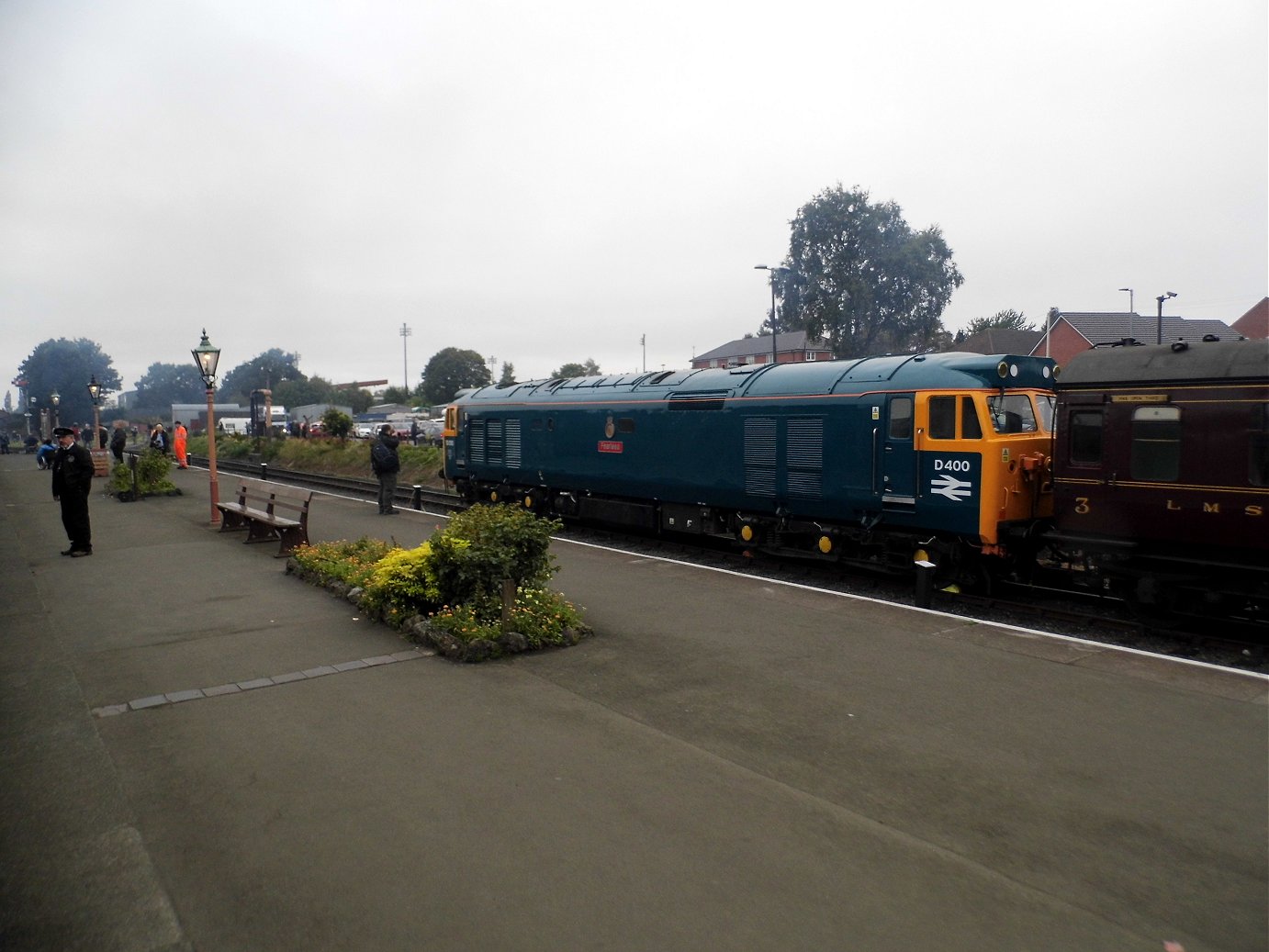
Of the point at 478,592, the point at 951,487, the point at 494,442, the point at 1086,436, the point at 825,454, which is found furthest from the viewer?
the point at 494,442

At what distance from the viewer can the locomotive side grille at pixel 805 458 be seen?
1162cm

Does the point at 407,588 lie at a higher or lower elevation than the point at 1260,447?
lower

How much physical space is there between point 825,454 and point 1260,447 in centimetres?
485

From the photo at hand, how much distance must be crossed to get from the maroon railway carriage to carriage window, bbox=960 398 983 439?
0.83 meters

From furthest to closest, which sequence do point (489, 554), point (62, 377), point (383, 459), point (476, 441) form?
point (62, 377)
point (476, 441)
point (383, 459)
point (489, 554)

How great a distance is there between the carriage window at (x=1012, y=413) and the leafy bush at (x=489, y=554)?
17.4ft

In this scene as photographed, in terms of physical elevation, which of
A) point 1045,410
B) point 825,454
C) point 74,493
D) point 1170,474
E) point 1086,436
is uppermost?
point 1045,410

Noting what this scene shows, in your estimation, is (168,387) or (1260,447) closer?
(1260,447)

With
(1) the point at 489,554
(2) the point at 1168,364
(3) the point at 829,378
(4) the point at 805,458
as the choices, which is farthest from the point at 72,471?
(2) the point at 1168,364

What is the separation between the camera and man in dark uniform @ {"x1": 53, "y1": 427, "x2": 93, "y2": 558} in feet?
42.3

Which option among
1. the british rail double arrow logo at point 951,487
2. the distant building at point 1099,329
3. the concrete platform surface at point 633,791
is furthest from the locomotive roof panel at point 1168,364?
the distant building at point 1099,329

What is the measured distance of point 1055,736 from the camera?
225 inches

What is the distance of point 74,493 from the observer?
12992 millimetres

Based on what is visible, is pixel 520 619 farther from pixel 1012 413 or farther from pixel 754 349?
pixel 754 349
